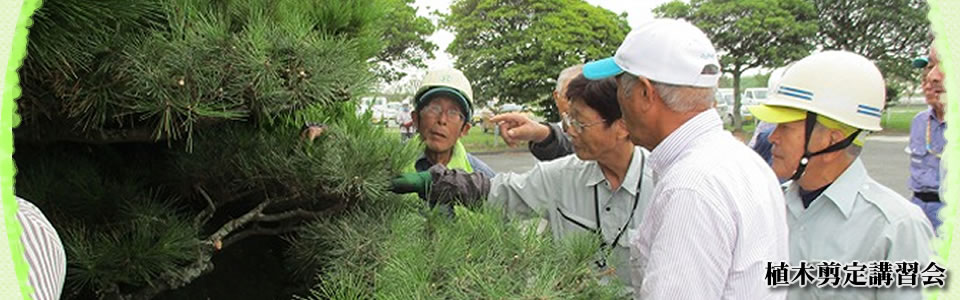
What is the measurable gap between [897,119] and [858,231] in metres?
20.0

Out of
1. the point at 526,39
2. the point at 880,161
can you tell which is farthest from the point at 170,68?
the point at 880,161

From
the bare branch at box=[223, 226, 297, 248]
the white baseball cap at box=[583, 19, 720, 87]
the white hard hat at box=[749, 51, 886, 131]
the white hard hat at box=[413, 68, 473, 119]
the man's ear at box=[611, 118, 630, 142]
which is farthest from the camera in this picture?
the white hard hat at box=[413, 68, 473, 119]

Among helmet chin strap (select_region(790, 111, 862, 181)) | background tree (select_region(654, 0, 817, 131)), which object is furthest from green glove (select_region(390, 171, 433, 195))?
background tree (select_region(654, 0, 817, 131))

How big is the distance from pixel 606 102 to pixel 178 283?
1133 mm

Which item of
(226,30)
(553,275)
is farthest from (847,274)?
(226,30)

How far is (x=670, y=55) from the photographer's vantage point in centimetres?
120

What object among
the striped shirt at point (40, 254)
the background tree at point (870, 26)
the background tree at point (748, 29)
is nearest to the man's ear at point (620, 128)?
the striped shirt at point (40, 254)

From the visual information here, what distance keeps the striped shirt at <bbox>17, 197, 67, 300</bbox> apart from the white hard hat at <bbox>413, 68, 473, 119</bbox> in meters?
1.43

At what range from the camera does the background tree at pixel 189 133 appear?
104cm

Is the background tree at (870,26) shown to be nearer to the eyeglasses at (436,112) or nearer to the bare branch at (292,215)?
the eyeglasses at (436,112)

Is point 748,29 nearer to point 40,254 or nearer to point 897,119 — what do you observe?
point 897,119

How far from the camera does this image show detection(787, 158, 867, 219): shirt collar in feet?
5.34

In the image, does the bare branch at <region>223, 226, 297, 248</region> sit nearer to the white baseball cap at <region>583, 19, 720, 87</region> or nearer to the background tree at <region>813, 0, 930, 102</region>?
the white baseball cap at <region>583, 19, 720, 87</region>

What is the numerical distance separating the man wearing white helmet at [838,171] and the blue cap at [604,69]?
1.74ft
